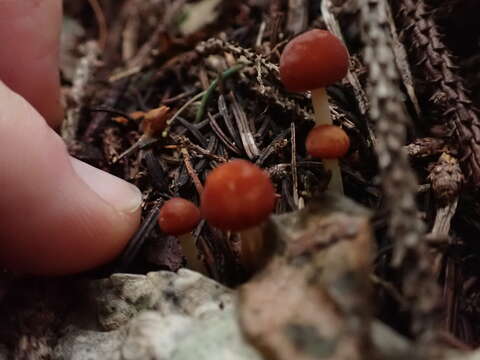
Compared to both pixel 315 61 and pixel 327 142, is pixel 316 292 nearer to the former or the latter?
pixel 327 142

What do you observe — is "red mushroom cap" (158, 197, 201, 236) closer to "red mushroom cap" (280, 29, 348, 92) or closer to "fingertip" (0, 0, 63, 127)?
"red mushroom cap" (280, 29, 348, 92)

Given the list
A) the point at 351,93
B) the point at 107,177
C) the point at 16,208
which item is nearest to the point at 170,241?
the point at 107,177

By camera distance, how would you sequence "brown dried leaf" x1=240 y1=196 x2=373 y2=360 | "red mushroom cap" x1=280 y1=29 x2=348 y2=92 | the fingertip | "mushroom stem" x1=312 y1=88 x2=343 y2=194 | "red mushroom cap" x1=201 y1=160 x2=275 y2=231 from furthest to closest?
the fingertip
"mushroom stem" x1=312 y1=88 x2=343 y2=194
"red mushroom cap" x1=280 y1=29 x2=348 y2=92
"red mushroom cap" x1=201 y1=160 x2=275 y2=231
"brown dried leaf" x1=240 y1=196 x2=373 y2=360

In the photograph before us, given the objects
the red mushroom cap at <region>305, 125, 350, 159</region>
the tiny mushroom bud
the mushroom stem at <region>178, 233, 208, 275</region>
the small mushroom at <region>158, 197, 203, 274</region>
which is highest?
Answer: the red mushroom cap at <region>305, 125, 350, 159</region>

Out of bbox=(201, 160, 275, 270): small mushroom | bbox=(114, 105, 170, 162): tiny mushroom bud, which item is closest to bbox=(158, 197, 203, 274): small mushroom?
bbox=(201, 160, 275, 270): small mushroom

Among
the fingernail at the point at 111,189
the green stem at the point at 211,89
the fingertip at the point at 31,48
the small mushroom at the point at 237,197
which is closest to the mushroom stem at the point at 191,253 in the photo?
the fingernail at the point at 111,189

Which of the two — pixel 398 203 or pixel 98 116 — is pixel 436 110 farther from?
pixel 98 116

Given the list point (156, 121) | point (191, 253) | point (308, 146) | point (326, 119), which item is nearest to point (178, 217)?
point (191, 253)

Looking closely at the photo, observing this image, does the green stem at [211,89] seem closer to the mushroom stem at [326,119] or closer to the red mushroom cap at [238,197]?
the mushroom stem at [326,119]
